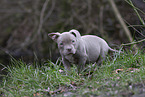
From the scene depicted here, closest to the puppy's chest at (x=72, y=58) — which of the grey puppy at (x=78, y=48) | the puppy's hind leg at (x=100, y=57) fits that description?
the grey puppy at (x=78, y=48)

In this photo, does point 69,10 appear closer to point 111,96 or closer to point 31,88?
point 31,88

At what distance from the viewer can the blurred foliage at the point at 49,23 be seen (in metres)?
11.4

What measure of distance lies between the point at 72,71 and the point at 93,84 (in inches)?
30.4

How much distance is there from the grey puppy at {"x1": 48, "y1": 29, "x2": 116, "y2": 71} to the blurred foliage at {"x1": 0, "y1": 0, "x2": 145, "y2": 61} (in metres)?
5.69

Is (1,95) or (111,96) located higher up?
(111,96)

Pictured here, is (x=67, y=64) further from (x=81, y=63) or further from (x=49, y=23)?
(x=49, y=23)

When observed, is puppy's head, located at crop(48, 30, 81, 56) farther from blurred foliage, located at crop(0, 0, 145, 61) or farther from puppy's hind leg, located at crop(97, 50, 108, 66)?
blurred foliage, located at crop(0, 0, 145, 61)

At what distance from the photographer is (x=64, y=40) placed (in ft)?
13.5

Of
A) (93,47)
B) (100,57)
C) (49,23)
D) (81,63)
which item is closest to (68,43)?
(81,63)

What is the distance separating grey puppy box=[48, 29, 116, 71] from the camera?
4117 mm

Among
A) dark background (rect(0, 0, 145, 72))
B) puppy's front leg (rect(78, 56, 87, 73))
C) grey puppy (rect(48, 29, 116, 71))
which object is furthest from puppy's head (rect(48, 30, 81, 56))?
dark background (rect(0, 0, 145, 72))

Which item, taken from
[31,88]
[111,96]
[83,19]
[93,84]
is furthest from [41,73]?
[83,19]

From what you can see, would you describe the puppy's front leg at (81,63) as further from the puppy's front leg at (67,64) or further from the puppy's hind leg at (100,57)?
the puppy's hind leg at (100,57)

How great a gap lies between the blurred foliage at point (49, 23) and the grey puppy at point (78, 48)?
18.7 feet
